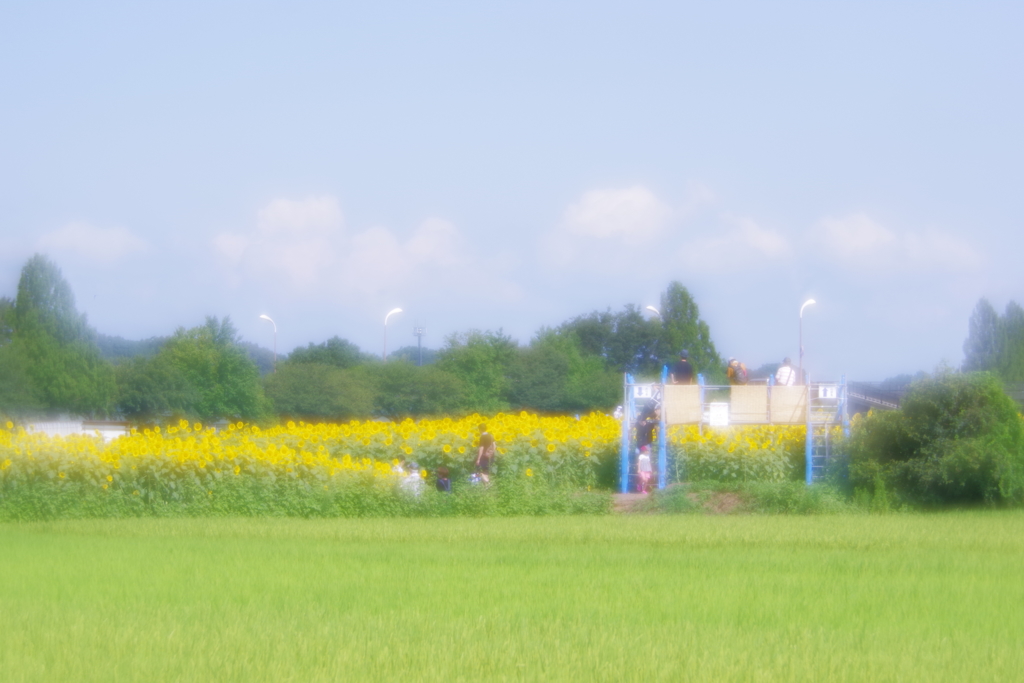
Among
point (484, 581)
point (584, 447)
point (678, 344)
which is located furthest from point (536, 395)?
point (484, 581)

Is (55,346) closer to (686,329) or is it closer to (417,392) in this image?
(417,392)

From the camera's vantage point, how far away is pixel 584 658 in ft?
25.3

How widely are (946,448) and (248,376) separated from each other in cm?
7150

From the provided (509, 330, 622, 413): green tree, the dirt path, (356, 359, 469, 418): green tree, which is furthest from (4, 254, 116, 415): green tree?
the dirt path

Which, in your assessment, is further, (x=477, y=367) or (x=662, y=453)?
(x=477, y=367)

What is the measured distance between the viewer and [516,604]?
1019cm

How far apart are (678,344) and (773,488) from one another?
6901 centimetres

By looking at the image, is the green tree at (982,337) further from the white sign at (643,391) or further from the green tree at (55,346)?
the white sign at (643,391)

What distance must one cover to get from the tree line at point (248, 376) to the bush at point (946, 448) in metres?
59.9

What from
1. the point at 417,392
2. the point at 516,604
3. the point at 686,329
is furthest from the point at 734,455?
the point at 686,329

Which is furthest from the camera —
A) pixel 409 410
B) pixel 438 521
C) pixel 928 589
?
pixel 409 410

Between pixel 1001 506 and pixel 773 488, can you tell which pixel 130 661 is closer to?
pixel 773 488

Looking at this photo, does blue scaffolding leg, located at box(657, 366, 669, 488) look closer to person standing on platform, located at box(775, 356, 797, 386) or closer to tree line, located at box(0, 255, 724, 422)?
person standing on platform, located at box(775, 356, 797, 386)

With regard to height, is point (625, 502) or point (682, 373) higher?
point (682, 373)
